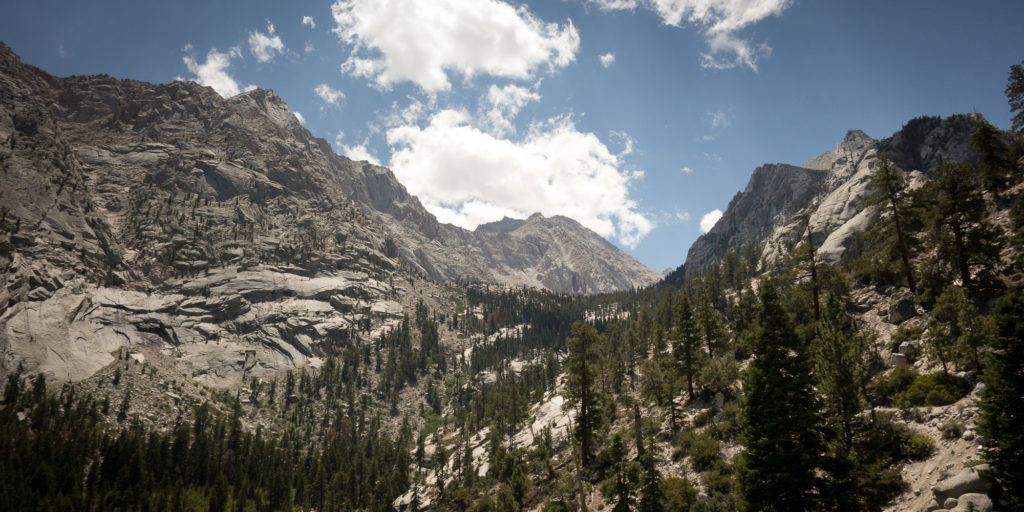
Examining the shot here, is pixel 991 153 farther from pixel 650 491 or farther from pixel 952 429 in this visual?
pixel 650 491

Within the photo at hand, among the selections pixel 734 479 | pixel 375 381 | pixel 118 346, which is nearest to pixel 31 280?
pixel 118 346

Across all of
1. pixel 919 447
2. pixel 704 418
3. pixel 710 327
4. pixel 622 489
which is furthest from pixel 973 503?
pixel 710 327

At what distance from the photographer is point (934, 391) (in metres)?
26.0

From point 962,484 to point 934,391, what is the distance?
372 inches

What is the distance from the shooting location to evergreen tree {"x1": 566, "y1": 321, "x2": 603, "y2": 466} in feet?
148

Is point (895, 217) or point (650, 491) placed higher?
point (895, 217)

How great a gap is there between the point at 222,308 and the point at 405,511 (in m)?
150

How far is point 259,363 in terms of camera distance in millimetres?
179875

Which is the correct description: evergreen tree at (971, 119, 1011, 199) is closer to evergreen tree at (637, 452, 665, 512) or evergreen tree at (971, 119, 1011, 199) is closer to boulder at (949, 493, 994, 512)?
boulder at (949, 493, 994, 512)

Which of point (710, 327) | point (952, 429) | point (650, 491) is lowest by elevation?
point (650, 491)

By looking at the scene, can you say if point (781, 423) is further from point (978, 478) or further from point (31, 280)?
point (31, 280)

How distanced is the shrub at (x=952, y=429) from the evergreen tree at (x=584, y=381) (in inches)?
1044

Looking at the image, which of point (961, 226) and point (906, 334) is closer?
point (906, 334)

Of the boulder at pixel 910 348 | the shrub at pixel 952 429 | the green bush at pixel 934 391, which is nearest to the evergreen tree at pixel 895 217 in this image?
the boulder at pixel 910 348
